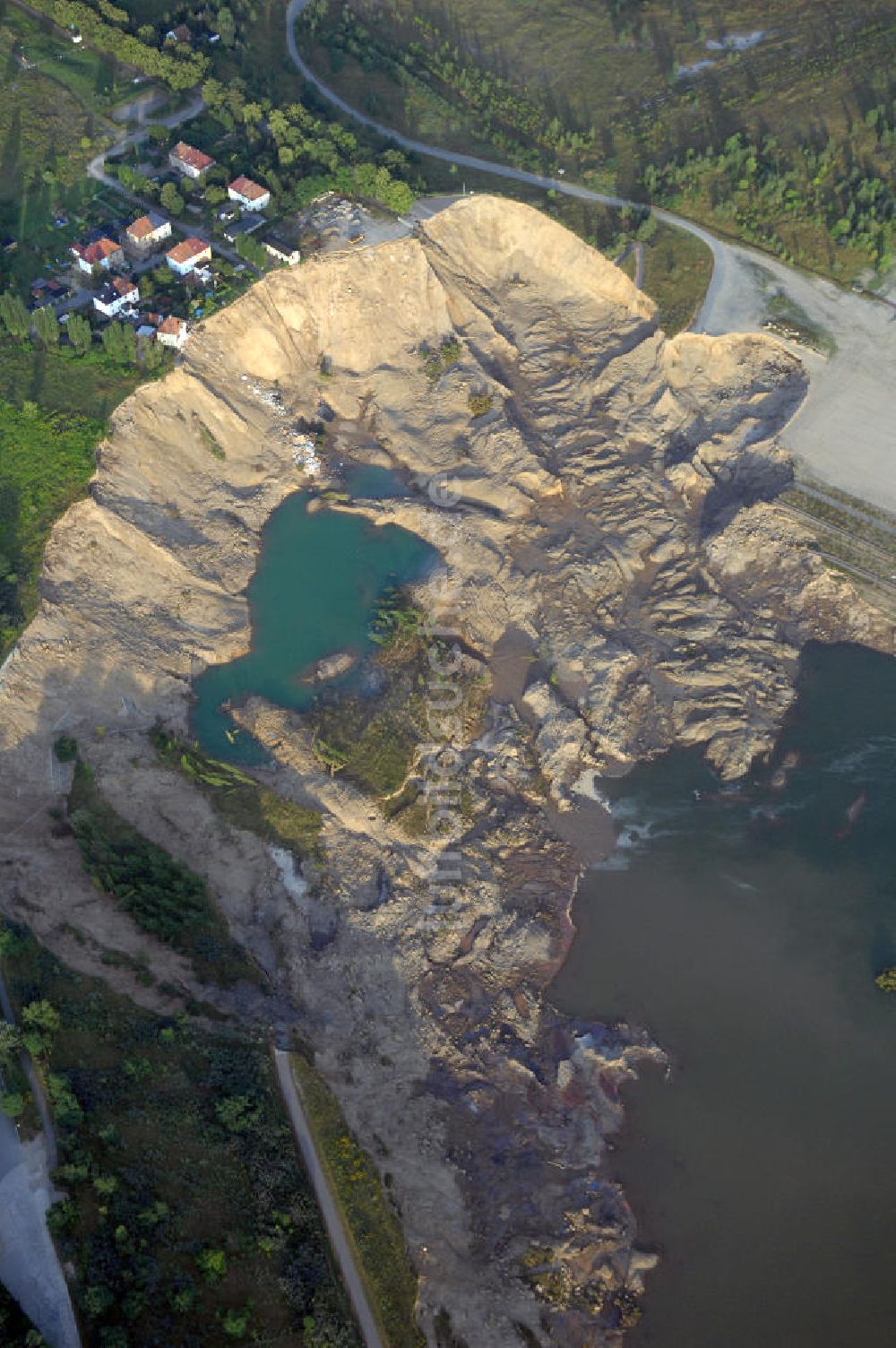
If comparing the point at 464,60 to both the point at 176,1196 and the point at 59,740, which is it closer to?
the point at 59,740

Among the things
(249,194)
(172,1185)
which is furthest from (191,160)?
(172,1185)

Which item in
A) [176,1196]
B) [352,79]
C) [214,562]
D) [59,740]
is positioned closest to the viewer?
[176,1196]

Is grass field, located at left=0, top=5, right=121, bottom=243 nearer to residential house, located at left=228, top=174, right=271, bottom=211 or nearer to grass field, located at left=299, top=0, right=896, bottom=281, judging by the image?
residential house, located at left=228, top=174, right=271, bottom=211

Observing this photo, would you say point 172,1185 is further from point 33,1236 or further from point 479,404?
point 479,404

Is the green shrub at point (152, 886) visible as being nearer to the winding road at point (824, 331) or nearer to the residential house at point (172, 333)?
the residential house at point (172, 333)

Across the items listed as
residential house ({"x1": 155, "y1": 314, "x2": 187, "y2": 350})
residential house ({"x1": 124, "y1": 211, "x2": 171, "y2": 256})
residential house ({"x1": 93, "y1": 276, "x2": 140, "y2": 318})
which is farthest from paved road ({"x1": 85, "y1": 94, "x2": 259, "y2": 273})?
residential house ({"x1": 155, "y1": 314, "x2": 187, "y2": 350})

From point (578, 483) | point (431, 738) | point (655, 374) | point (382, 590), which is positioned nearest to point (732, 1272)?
point (431, 738)

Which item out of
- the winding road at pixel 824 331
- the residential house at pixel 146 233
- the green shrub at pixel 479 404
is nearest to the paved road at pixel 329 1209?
the green shrub at pixel 479 404
